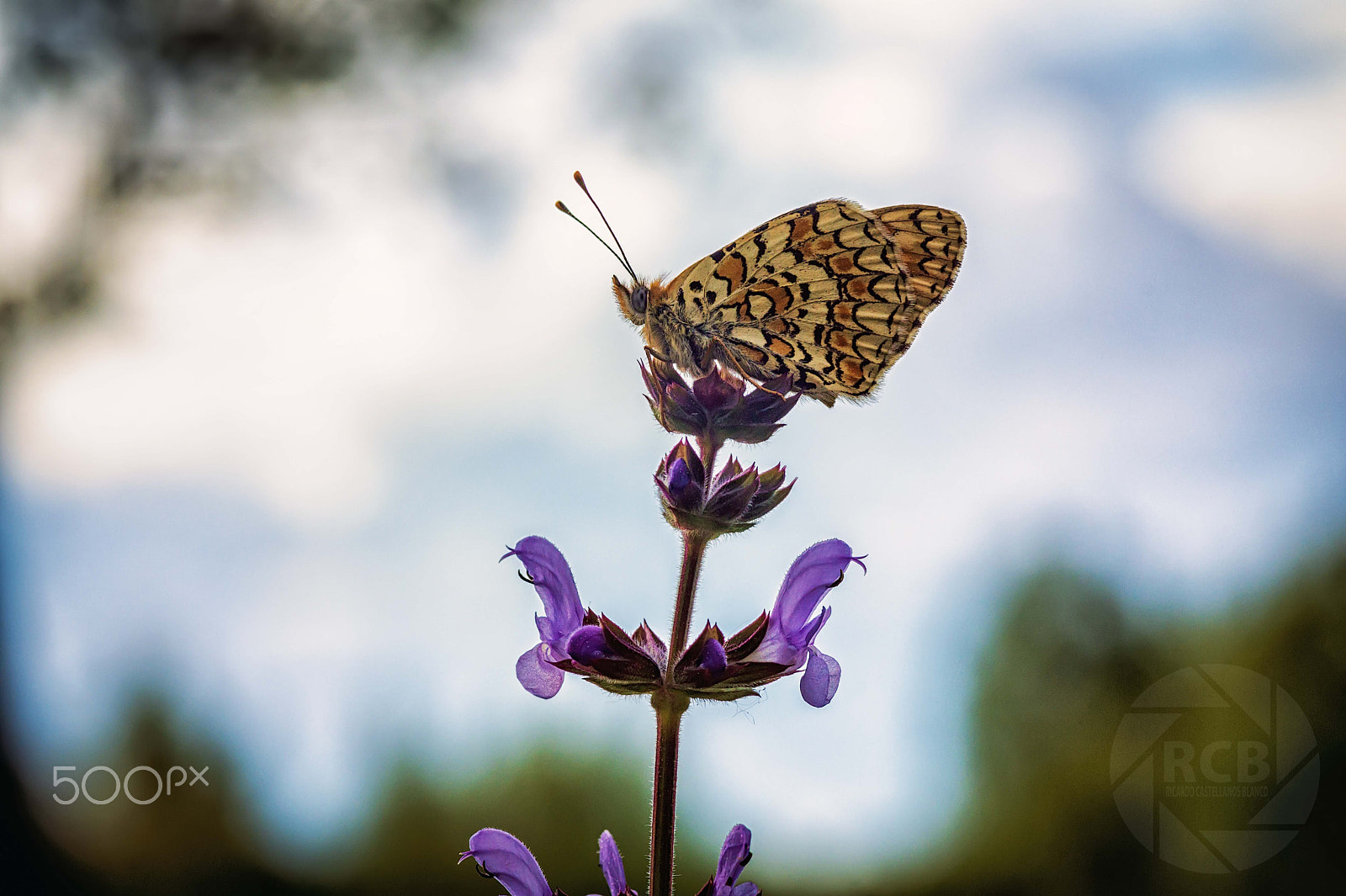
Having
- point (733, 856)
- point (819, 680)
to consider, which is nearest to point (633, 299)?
point (819, 680)

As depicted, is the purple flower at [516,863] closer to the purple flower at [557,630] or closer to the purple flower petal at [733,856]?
the purple flower petal at [733,856]

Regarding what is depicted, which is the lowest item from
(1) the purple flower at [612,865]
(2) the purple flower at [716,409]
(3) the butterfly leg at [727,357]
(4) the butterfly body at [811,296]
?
(1) the purple flower at [612,865]

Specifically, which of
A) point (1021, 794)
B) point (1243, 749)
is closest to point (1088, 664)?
point (1021, 794)

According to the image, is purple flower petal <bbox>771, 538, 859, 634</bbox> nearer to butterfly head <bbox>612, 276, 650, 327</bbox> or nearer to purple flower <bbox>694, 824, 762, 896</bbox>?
purple flower <bbox>694, 824, 762, 896</bbox>

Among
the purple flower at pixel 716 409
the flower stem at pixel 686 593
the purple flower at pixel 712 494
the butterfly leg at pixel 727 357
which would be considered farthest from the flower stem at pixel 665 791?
the butterfly leg at pixel 727 357

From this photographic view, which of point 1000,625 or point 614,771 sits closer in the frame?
point 614,771

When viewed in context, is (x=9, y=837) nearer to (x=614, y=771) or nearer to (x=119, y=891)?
(x=119, y=891)

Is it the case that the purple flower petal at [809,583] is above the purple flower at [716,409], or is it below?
below

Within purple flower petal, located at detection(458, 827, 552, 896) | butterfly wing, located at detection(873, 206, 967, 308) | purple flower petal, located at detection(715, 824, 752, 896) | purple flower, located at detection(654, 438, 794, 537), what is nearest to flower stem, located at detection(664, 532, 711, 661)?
purple flower, located at detection(654, 438, 794, 537)
